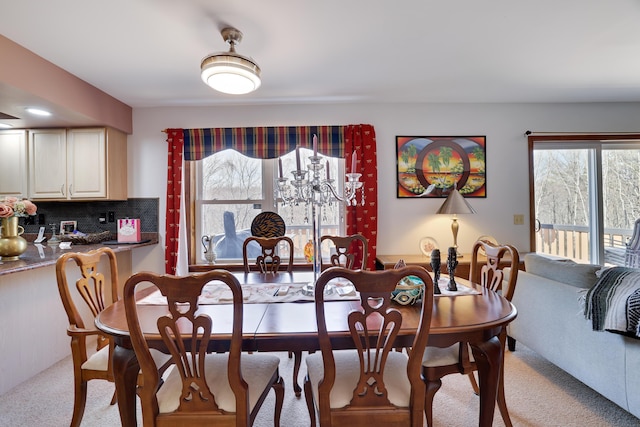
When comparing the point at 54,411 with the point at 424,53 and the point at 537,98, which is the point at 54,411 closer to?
the point at 424,53

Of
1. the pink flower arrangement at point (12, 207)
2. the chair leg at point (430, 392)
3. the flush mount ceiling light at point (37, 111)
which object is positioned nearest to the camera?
the chair leg at point (430, 392)

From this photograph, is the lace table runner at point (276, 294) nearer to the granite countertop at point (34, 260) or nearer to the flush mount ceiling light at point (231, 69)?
the granite countertop at point (34, 260)

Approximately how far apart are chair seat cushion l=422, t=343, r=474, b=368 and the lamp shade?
72.9 inches

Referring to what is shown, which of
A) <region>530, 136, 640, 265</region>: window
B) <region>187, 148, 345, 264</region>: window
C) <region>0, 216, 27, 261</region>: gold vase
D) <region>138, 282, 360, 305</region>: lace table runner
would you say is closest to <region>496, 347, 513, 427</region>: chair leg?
<region>138, 282, 360, 305</region>: lace table runner

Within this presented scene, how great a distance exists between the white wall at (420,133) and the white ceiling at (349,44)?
11.2 inches

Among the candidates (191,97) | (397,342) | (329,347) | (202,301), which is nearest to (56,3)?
(191,97)

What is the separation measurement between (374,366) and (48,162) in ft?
12.2

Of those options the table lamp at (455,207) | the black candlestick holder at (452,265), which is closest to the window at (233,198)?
the table lamp at (455,207)

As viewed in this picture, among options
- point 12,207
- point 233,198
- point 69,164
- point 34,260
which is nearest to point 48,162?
point 69,164

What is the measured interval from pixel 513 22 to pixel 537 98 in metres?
1.75

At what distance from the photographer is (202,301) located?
5.23 feet

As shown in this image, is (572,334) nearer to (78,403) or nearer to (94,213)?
(78,403)

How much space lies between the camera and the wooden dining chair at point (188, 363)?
104cm

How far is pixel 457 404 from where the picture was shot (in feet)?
6.18
